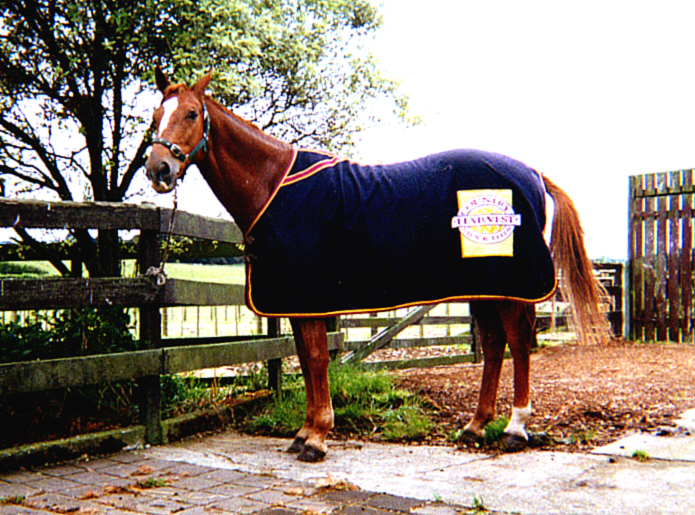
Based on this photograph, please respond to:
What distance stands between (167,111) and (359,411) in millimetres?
2333

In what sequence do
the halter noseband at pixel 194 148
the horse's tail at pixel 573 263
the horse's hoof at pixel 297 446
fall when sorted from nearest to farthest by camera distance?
the halter noseband at pixel 194 148
the horse's hoof at pixel 297 446
the horse's tail at pixel 573 263

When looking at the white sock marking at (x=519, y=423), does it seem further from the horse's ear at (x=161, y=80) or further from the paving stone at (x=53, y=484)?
the horse's ear at (x=161, y=80)

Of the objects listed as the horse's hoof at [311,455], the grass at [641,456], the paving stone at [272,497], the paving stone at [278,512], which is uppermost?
the grass at [641,456]

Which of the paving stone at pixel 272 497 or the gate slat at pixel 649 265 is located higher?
the gate slat at pixel 649 265

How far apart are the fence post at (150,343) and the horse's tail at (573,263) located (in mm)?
2587

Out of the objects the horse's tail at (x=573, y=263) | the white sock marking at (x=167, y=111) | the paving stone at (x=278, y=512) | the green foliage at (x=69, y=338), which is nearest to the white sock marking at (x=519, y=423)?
the horse's tail at (x=573, y=263)

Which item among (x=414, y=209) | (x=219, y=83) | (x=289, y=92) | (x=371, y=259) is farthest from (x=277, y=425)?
(x=289, y=92)

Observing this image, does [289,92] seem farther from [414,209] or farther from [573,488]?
[573,488]

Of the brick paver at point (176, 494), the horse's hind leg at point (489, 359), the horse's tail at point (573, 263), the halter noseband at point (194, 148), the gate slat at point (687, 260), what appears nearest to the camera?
the brick paver at point (176, 494)

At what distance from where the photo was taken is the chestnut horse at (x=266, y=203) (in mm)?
3486

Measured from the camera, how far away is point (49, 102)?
6816 millimetres

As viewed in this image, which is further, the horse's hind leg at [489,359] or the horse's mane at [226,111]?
the horse's hind leg at [489,359]

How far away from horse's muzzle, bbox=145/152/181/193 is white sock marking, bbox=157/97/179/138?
0.17 meters

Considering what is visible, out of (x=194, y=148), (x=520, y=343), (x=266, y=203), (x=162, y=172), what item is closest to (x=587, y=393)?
(x=520, y=343)
